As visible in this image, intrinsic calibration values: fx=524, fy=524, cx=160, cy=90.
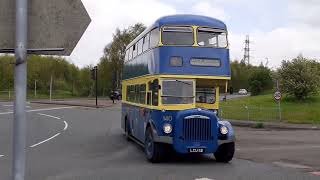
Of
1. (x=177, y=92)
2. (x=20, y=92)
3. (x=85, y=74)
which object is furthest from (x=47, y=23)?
(x=85, y=74)

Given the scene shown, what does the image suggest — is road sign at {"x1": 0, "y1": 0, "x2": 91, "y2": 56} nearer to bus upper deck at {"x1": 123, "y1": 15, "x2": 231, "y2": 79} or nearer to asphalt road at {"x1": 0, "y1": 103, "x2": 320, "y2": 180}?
asphalt road at {"x1": 0, "y1": 103, "x2": 320, "y2": 180}

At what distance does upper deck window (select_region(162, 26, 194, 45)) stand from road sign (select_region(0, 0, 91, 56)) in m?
10.5

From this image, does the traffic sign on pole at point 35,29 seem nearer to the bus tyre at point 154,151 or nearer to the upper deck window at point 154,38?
the bus tyre at point 154,151

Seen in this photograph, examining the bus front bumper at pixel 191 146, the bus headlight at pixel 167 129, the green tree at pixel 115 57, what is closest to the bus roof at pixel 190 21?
the bus headlight at pixel 167 129

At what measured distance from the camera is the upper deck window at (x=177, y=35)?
14742 mm

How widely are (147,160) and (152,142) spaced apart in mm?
656

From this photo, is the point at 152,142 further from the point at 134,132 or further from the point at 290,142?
the point at 290,142

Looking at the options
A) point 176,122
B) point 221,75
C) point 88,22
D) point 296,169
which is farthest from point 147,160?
point 88,22

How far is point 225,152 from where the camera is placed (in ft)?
47.0

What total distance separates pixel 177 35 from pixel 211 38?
38.4 inches

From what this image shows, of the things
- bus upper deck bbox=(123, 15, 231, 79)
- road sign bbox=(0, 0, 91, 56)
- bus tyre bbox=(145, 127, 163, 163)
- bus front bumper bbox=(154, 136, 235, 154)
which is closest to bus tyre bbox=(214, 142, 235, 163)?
bus front bumper bbox=(154, 136, 235, 154)

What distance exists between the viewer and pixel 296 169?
42.5ft

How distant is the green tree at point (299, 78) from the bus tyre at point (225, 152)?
25937 mm

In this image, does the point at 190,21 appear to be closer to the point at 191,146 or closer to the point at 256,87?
the point at 191,146
